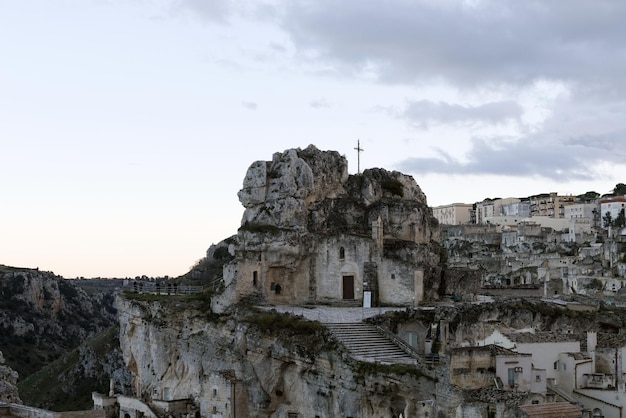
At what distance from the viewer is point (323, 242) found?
48406mm

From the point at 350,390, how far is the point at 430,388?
4.33m

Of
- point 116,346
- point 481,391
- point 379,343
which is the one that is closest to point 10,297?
point 116,346

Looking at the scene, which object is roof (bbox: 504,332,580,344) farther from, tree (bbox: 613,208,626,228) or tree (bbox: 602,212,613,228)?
tree (bbox: 602,212,613,228)

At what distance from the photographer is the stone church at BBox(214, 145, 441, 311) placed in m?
47.1

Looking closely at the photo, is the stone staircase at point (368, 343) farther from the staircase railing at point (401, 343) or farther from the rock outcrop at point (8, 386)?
the rock outcrop at point (8, 386)

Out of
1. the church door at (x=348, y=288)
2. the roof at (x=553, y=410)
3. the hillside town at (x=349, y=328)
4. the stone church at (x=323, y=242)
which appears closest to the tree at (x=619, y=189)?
the hillside town at (x=349, y=328)

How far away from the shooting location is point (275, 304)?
47531mm

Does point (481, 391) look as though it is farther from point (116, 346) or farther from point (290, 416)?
point (116, 346)

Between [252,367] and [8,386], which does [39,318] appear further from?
[8,386]

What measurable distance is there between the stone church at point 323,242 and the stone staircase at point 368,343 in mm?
5478

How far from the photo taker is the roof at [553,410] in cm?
3095

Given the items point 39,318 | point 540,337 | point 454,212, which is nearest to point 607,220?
point 454,212

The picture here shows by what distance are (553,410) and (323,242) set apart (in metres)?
19.4

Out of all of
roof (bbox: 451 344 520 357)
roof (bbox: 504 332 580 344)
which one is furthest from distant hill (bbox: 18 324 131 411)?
roof (bbox: 451 344 520 357)
